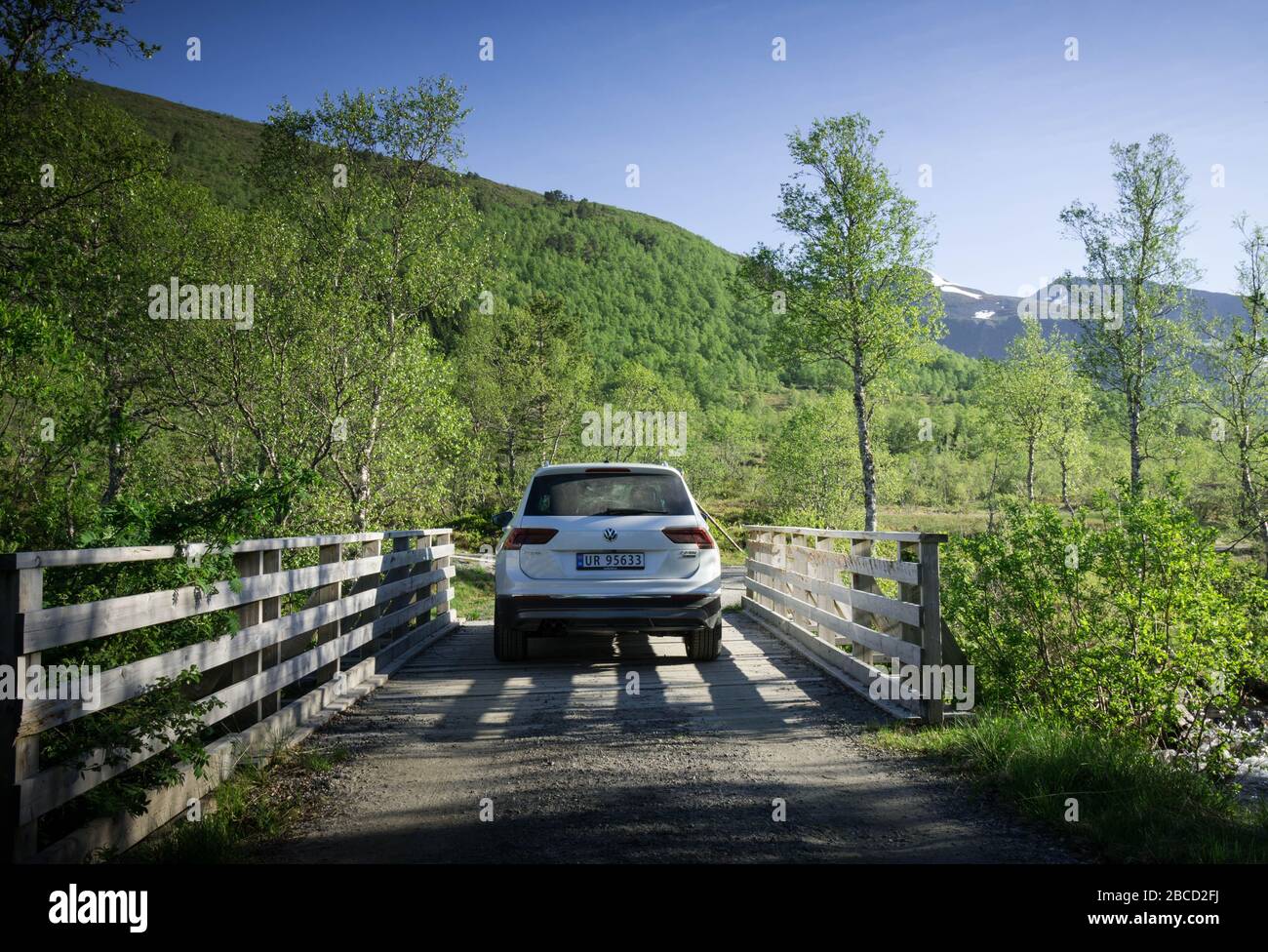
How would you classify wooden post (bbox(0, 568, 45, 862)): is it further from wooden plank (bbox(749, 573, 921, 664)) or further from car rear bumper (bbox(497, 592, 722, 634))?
car rear bumper (bbox(497, 592, 722, 634))

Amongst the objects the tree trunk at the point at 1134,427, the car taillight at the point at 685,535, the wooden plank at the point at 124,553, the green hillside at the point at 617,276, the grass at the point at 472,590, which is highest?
the green hillside at the point at 617,276

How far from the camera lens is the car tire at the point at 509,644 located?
869 cm

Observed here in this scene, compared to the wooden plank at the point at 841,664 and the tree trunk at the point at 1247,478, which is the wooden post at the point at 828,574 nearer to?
the wooden plank at the point at 841,664

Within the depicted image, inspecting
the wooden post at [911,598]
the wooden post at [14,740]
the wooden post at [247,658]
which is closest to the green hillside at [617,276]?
the wooden post at [911,598]

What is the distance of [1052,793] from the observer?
412 cm

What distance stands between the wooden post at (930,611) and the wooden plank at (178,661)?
4.10 meters

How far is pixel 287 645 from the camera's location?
251 inches

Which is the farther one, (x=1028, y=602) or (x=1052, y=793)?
(x=1028, y=602)

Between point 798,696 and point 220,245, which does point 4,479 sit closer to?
point 798,696

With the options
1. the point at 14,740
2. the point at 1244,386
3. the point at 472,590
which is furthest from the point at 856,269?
the point at 14,740

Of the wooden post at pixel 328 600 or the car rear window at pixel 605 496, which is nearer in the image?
the wooden post at pixel 328 600

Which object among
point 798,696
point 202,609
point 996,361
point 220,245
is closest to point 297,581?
point 202,609
